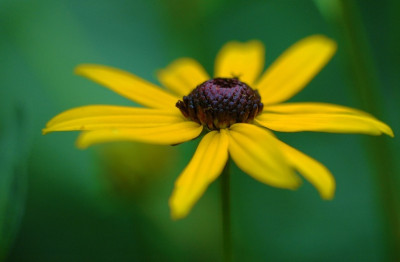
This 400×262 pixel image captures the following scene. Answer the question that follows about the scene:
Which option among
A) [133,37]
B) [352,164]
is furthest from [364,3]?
[133,37]

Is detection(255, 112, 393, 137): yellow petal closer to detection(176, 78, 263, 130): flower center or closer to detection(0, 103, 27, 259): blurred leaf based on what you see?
detection(176, 78, 263, 130): flower center

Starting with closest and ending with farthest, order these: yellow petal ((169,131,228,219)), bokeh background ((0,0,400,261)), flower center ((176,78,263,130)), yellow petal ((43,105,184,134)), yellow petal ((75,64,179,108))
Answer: yellow petal ((169,131,228,219)) → yellow petal ((43,105,184,134)) → flower center ((176,78,263,130)) → yellow petal ((75,64,179,108)) → bokeh background ((0,0,400,261))

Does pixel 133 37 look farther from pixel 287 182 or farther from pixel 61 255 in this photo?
pixel 287 182

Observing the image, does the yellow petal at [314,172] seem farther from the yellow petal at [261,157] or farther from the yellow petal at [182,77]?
the yellow petal at [182,77]

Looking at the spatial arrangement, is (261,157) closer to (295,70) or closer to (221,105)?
(221,105)

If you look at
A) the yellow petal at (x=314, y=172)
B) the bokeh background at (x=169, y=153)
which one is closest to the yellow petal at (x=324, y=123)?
Result: the yellow petal at (x=314, y=172)

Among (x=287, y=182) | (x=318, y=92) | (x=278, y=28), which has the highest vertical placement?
(x=278, y=28)

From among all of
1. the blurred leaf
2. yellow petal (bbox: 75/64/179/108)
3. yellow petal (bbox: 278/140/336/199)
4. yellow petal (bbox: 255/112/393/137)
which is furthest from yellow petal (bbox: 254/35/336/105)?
the blurred leaf
